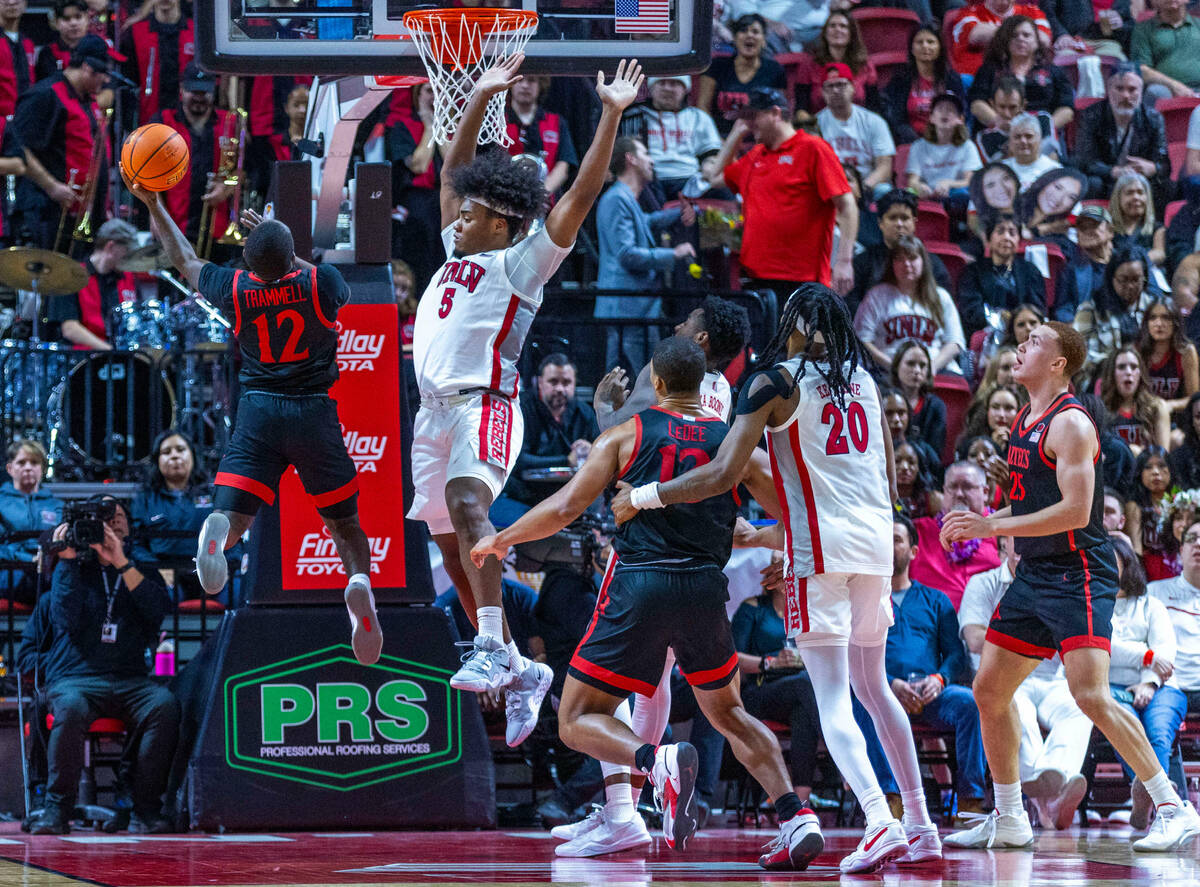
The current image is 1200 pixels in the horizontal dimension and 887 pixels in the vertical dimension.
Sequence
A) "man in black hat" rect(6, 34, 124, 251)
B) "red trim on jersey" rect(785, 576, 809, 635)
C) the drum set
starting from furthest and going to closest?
"man in black hat" rect(6, 34, 124, 251) → the drum set → "red trim on jersey" rect(785, 576, 809, 635)

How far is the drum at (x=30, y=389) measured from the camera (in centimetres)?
1162

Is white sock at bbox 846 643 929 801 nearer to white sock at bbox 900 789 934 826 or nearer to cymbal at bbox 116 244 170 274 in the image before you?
white sock at bbox 900 789 934 826

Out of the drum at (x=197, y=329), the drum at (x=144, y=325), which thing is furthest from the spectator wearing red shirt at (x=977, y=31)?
the drum at (x=144, y=325)

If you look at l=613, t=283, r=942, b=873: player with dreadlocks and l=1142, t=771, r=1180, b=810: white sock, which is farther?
l=1142, t=771, r=1180, b=810: white sock

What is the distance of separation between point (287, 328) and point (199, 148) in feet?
19.9

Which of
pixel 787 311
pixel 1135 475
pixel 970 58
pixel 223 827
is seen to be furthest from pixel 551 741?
pixel 970 58

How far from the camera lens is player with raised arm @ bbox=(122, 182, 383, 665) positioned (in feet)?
23.5

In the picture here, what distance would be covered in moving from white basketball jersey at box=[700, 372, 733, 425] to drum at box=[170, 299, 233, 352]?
5.62m

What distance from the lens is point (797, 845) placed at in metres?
6.18

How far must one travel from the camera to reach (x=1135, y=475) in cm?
1159

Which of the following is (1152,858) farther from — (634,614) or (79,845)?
(79,845)

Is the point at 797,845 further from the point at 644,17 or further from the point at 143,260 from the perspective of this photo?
the point at 143,260

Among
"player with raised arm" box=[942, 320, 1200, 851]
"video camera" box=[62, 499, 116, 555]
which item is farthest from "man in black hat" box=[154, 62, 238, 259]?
"player with raised arm" box=[942, 320, 1200, 851]

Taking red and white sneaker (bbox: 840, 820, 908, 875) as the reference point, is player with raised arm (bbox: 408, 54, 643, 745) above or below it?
above
